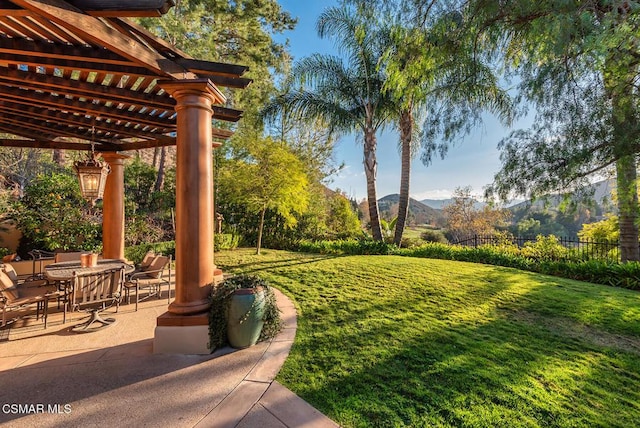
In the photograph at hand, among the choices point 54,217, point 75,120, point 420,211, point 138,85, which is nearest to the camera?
point 138,85

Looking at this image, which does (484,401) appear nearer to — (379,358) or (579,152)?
(379,358)

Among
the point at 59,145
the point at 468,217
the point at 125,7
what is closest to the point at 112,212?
the point at 59,145

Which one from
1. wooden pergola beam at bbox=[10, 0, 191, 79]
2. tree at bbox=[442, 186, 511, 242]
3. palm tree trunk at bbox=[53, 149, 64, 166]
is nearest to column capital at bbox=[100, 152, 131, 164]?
wooden pergola beam at bbox=[10, 0, 191, 79]

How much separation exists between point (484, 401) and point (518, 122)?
18.2 ft

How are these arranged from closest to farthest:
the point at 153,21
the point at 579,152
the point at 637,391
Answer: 1. the point at 637,391
2. the point at 579,152
3. the point at 153,21

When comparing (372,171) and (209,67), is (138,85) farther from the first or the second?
(372,171)

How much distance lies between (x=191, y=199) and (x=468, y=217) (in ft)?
79.0

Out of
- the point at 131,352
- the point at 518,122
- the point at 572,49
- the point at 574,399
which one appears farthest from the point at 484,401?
the point at 518,122

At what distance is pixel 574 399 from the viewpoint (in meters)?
2.73

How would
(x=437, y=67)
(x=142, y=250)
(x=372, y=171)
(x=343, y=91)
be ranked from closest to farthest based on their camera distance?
(x=437, y=67)
(x=142, y=250)
(x=343, y=91)
(x=372, y=171)

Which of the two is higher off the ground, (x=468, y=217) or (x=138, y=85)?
(x=138, y=85)

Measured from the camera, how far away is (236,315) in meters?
3.41

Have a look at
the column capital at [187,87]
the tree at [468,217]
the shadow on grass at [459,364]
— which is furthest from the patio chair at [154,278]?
the tree at [468,217]

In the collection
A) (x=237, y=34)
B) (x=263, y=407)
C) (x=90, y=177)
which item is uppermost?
(x=237, y=34)
